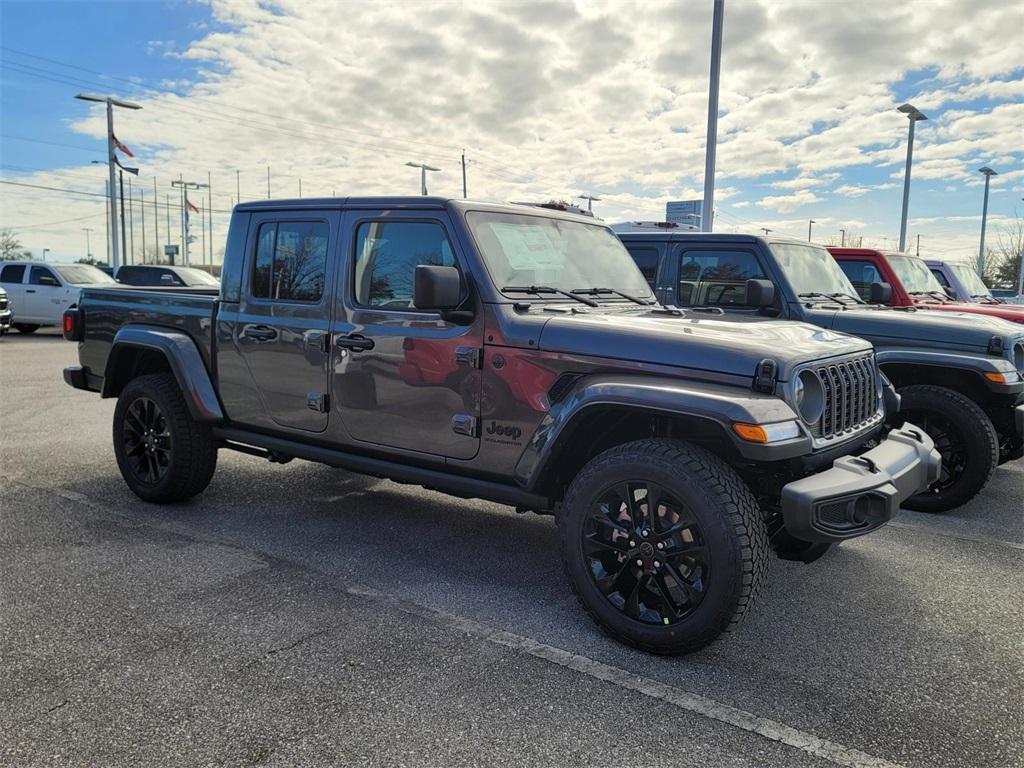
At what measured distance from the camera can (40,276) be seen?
18016mm

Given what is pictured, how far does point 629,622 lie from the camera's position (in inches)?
127

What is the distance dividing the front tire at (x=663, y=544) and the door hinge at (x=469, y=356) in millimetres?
768

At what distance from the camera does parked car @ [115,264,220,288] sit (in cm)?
1789

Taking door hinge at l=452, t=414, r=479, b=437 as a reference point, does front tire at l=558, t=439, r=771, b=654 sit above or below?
below

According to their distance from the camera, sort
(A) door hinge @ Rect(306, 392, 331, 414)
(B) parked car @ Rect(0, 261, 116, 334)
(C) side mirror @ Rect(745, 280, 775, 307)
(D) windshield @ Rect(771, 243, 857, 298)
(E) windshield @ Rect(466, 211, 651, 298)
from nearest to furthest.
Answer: (E) windshield @ Rect(466, 211, 651, 298) → (A) door hinge @ Rect(306, 392, 331, 414) → (C) side mirror @ Rect(745, 280, 775, 307) → (D) windshield @ Rect(771, 243, 857, 298) → (B) parked car @ Rect(0, 261, 116, 334)

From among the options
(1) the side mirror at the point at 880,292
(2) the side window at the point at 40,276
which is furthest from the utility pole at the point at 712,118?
(2) the side window at the point at 40,276

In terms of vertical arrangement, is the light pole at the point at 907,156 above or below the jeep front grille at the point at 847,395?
above

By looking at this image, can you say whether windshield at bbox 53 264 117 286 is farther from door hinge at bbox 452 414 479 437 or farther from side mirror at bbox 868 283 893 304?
door hinge at bbox 452 414 479 437

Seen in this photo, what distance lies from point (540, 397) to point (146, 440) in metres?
3.01

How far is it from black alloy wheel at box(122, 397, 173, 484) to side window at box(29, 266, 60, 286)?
15196 mm

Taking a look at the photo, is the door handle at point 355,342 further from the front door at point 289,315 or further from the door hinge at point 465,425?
the door hinge at point 465,425

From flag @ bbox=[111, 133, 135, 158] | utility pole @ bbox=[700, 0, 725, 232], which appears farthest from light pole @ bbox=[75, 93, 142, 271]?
utility pole @ bbox=[700, 0, 725, 232]

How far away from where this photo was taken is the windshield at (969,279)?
36.5 feet

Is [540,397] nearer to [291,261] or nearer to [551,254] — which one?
[551,254]
